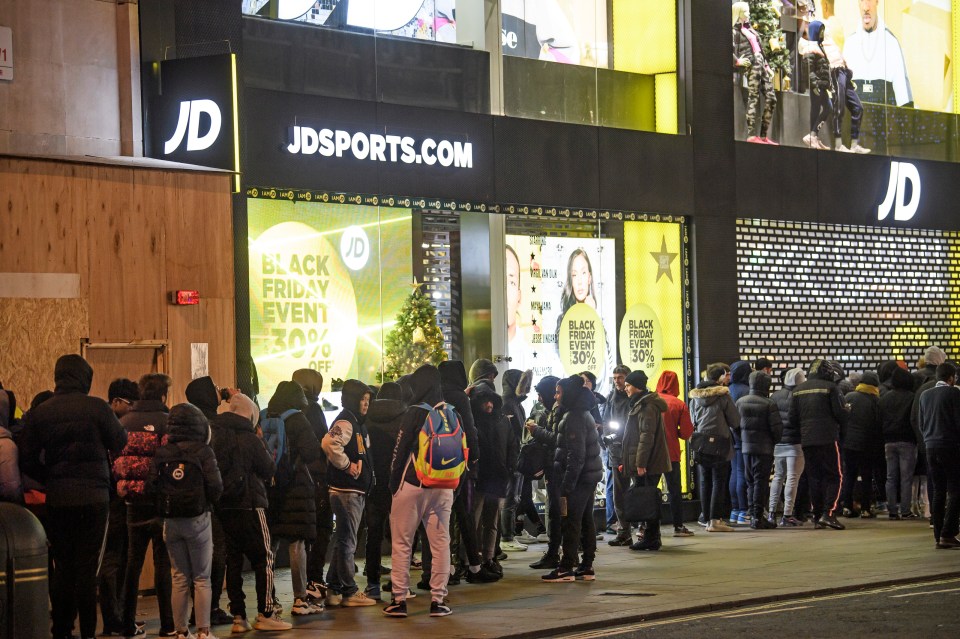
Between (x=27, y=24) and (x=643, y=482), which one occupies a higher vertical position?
(x=27, y=24)

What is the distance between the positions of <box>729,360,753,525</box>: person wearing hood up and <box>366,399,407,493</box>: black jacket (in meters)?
6.55

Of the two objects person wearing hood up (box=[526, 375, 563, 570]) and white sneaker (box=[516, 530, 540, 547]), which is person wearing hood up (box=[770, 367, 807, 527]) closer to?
white sneaker (box=[516, 530, 540, 547])

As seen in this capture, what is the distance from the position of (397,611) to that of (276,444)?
5.24ft

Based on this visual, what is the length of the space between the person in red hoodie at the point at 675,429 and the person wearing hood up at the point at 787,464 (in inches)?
57.1

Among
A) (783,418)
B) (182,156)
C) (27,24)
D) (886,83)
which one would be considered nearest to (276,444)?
(182,156)

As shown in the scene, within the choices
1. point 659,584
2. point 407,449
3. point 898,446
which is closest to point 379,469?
point 407,449

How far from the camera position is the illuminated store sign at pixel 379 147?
16.2m

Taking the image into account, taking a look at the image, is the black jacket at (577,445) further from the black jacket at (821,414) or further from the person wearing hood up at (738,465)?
the black jacket at (821,414)

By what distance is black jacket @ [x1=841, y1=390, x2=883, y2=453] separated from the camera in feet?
62.0

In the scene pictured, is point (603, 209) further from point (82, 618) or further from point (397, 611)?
point (82, 618)

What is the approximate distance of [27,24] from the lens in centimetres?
1413

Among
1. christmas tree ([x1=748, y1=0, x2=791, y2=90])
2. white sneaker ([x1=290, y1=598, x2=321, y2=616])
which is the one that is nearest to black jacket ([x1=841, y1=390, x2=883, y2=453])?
christmas tree ([x1=748, y1=0, x2=791, y2=90])

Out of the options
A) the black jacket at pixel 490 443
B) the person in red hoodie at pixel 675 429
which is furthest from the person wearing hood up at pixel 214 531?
the person in red hoodie at pixel 675 429

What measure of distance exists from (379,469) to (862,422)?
8455 millimetres
